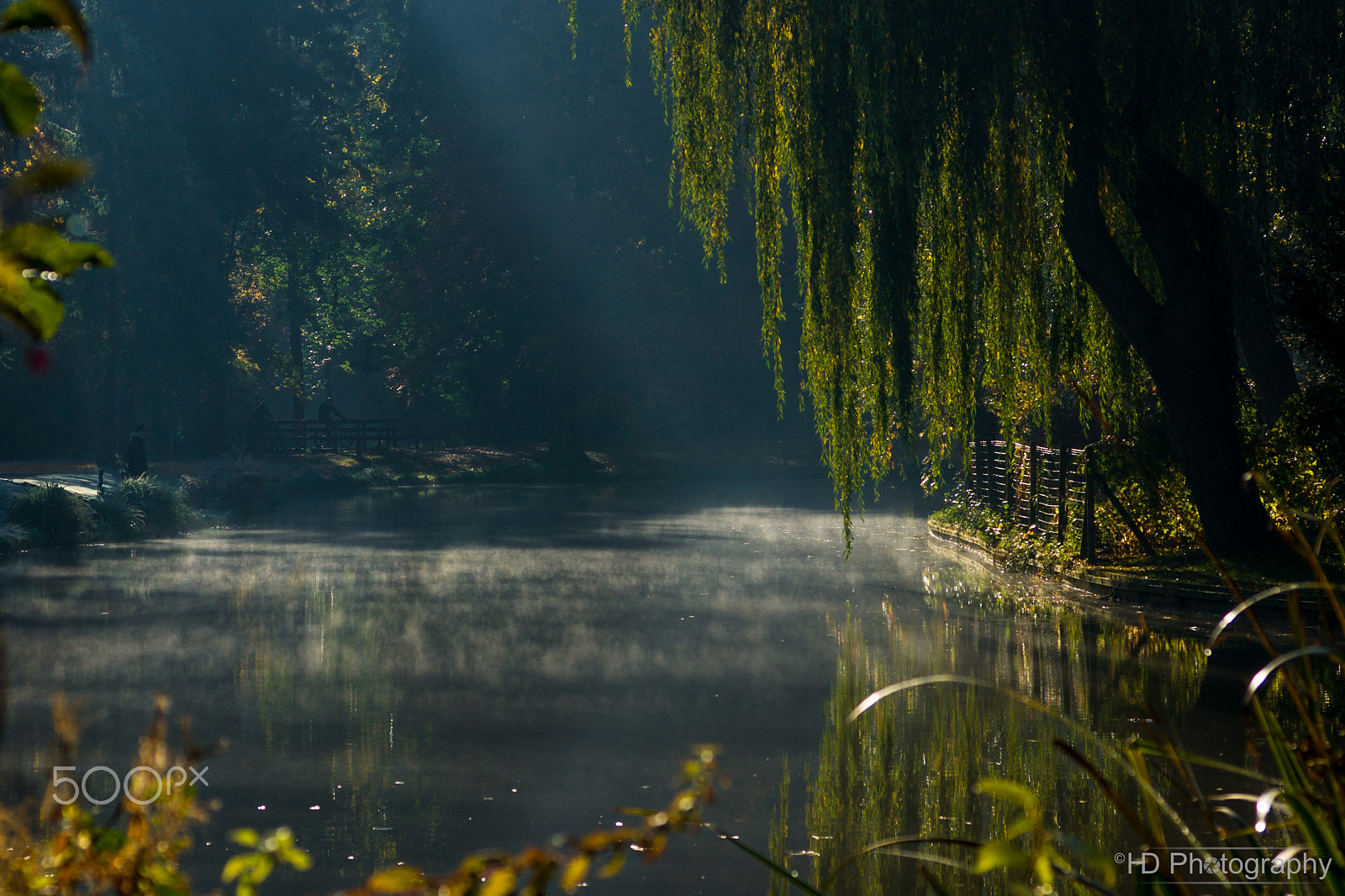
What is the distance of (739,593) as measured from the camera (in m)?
16.6

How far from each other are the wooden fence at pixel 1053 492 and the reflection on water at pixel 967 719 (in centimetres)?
228

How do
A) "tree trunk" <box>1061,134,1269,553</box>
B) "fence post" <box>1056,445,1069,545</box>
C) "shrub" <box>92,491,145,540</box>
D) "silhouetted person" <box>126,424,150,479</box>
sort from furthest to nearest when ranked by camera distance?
"silhouetted person" <box>126,424,150,479</box>
"shrub" <box>92,491,145,540</box>
"fence post" <box>1056,445,1069,545</box>
"tree trunk" <box>1061,134,1269,553</box>

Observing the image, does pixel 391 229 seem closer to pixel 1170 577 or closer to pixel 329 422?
pixel 329 422

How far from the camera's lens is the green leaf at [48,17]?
1321mm

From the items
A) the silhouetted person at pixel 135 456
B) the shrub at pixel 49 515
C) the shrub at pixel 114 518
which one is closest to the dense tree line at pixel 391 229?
the silhouetted person at pixel 135 456

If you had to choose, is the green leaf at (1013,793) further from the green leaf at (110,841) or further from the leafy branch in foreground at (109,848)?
the green leaf at (110,841)

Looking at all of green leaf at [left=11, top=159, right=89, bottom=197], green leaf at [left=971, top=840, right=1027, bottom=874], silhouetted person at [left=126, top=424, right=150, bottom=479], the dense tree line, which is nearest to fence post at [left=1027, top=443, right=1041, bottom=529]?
green leaf at [left=971, top=840, right=1027, bottom=874]

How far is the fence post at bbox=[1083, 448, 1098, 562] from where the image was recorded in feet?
57.6

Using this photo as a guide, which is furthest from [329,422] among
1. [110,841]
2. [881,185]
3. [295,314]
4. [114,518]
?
[110,841]

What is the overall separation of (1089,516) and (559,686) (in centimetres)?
957

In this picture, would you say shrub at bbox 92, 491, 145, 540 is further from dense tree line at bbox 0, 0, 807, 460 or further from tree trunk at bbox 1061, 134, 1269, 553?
dense tree line at bbox 0, 0, 807, 460

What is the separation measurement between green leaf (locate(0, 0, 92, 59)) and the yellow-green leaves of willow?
12.1 m

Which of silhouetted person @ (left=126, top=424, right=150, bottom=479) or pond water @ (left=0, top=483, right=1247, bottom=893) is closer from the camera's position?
pond water @ (left=0, top=483, right=1247, bottom=893)

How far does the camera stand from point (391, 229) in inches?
2474
